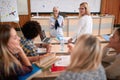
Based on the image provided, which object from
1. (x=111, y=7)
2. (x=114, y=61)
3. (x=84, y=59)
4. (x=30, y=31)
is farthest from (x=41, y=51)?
(x=111, y=7)

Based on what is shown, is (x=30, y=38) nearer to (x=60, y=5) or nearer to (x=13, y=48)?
(x=13, y=48)

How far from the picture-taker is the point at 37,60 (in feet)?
6.55

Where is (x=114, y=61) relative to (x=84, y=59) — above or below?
below

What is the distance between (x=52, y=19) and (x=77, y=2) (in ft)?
7.99

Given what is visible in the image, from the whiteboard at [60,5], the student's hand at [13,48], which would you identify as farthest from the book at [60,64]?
the whiteboard at [60,5]

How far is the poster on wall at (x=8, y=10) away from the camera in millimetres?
4885

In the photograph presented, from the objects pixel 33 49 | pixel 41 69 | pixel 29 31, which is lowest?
pixel 41 69

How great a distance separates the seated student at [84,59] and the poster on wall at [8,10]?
13.5ft

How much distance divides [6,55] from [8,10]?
3.76 metres

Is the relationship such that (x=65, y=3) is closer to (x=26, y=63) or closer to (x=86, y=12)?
(x=86, y=12)

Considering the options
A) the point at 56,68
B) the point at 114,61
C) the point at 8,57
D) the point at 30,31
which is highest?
the point at 30,31

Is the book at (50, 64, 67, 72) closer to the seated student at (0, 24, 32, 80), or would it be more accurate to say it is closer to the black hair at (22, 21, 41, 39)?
the seated student at (0, 24, 32, 80)

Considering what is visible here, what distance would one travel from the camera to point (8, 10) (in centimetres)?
495

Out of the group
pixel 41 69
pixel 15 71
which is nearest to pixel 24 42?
pixel 41 69
